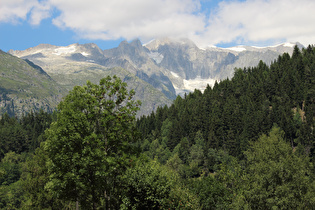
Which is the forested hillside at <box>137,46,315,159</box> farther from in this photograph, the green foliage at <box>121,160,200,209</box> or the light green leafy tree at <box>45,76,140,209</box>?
the light green leafy tree at <box>45,76,140,209</box>

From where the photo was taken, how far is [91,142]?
26.8 m

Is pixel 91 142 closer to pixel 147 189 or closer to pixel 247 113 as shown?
pixel 147 189

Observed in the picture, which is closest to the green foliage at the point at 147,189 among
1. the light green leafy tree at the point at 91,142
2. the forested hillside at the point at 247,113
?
the light green leafy tree at the point at 91,142

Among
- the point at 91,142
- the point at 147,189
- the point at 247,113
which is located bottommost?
the point at 247,113

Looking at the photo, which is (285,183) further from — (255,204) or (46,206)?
(46,206)

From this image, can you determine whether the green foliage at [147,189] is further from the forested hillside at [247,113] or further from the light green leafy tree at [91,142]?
the forested hillside at [247,113]

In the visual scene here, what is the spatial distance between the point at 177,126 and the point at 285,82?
66.9 metres

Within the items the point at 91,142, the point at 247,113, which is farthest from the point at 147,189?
the point at 247,113

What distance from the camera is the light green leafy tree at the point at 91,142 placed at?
86.4ft

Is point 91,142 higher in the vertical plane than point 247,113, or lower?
higher

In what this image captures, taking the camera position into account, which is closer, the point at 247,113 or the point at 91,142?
the point at 91,142

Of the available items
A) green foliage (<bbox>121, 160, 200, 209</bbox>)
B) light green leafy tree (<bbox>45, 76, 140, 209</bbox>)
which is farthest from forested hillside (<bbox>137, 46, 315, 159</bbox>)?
light green leafy tree (<bbox>45, 76, 140, 209</bbox>)

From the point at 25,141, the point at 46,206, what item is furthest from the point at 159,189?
the point at 25,141

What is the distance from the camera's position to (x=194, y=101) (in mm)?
193375
